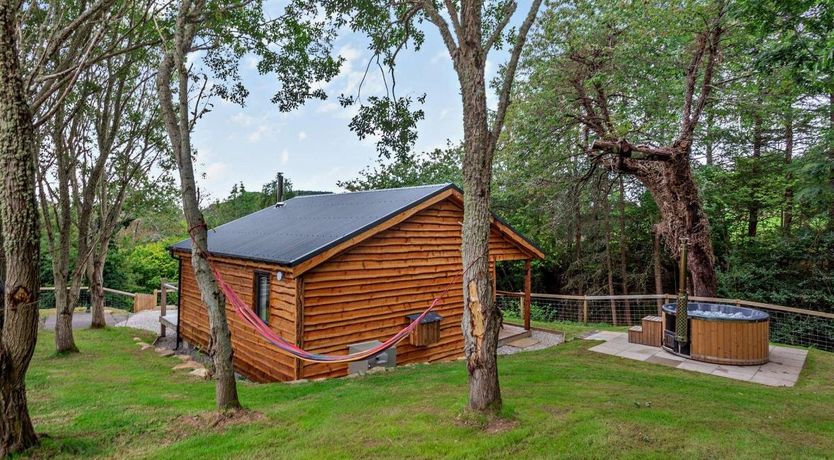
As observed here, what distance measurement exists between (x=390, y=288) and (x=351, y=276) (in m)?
0.86

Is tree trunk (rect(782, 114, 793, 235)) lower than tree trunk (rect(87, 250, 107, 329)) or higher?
higher

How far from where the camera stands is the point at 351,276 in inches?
273

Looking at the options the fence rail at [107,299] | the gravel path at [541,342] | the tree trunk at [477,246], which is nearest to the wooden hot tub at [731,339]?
the gravel path at [541,342]

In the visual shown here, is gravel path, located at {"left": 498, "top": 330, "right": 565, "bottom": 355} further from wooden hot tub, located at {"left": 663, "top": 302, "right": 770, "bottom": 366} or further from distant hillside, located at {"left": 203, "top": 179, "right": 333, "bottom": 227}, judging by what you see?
distant hillside, located at {"left": 203, "top": 179, "right": 333, "bottom": 227}

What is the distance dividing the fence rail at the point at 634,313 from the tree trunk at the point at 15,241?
895 cm

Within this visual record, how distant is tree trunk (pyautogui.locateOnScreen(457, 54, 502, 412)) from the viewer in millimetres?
3639

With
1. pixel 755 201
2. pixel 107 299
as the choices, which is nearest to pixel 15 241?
pixel 755 201

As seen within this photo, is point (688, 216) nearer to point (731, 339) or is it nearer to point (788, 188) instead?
point (731, 339)

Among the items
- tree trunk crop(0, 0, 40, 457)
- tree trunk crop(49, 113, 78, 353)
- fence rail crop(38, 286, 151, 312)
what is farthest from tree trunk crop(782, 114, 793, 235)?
fence rail crop(38, 286, 151, 312)

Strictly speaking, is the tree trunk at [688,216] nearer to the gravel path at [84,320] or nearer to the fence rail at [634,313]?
the fence rail at [634,313]

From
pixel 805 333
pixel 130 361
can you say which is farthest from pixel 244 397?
pixel 805 333

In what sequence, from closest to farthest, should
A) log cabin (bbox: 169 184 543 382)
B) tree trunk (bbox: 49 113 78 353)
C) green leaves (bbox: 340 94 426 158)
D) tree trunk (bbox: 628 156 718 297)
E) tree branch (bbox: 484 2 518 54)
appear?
tree branch (bbox: 484 2 518 54), green leaves (bbox: 340 94 426 158), log cabin (bbox: 169 184 543 382), tree trunk (bbox: 49 113 78 353), tree trunk (bbox: 628 156 718 297)

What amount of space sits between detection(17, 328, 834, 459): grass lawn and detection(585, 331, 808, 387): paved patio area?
253 millimetres

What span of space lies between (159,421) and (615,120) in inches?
433
